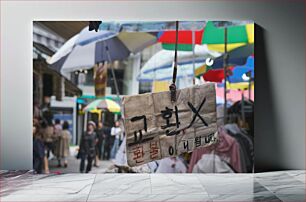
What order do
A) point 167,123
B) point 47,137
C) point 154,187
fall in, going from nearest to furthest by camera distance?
point 154,187 → point 167,123 → point 47,137

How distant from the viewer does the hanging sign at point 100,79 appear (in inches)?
164

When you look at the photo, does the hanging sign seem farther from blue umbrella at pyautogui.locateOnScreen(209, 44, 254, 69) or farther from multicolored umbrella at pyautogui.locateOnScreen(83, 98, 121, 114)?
blue umbrella at pyautogui.locateOnScreen(209, 44, 254, 69)

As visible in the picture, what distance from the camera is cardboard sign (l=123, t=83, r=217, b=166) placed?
13.3 feet

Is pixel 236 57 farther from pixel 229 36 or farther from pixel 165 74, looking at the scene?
pixel 165 74

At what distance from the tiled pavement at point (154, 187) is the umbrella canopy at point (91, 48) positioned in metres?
1.15

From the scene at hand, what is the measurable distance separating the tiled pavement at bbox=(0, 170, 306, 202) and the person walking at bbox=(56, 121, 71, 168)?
19cm

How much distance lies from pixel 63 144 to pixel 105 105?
1.99 ft

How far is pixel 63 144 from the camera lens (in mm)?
4219

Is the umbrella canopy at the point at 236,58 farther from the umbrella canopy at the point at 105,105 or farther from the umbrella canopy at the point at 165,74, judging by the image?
the umbrella canopy at the point at 105,105

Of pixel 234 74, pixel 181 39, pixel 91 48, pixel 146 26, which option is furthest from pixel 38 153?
pixel 234 74

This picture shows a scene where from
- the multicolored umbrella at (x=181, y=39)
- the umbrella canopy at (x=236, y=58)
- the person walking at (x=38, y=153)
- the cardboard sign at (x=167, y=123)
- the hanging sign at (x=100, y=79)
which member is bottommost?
the person walking at (x=38, y=153)

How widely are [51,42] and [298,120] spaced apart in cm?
274

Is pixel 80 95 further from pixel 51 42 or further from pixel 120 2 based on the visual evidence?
pixel 120 2

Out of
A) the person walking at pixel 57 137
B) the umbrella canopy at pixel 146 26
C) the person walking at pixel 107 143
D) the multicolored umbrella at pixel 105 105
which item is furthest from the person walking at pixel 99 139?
the umbrella canopy at pixel 146 26
